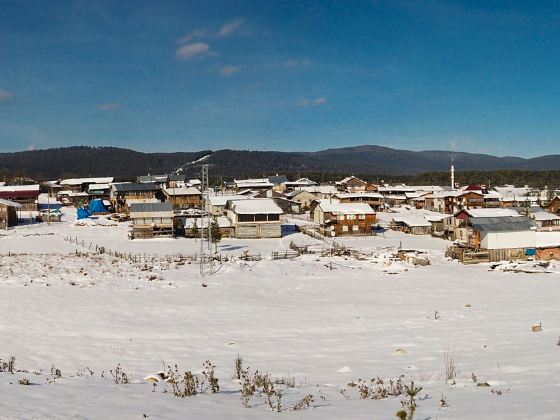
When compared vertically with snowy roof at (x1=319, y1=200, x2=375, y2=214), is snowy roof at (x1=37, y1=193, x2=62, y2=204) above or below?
above

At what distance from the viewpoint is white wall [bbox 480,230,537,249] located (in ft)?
145

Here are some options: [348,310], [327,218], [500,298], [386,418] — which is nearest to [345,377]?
[386,418]

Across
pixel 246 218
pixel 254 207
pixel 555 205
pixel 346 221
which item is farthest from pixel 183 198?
pixel 555 205

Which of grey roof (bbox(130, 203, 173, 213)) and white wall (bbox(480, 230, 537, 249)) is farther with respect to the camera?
grey roof (bbox(130, 203, 173, 213))

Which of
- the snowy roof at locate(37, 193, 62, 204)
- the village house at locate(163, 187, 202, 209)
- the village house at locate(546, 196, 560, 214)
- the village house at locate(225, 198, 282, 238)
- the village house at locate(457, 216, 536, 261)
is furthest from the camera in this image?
the snowy roof at locate(37, 193, 62, 204)

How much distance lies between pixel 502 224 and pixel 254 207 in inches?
1114

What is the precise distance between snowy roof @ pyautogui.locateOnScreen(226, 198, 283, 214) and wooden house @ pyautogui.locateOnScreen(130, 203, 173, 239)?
8129 mm

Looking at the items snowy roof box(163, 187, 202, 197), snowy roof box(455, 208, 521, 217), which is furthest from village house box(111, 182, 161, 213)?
snowy roof box(455, 208, 521, 217)

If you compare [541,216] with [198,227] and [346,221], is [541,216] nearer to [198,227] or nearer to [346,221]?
[346,221]

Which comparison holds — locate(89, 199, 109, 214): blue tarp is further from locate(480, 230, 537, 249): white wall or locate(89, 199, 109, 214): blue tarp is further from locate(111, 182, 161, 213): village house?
locate(480, 230, 537, 249): white wall

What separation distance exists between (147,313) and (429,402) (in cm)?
1538

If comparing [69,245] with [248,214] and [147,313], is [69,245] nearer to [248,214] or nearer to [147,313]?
[248,214]

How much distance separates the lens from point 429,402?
838cm

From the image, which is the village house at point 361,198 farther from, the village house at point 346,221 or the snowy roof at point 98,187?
the snowy roof at point 98,187
